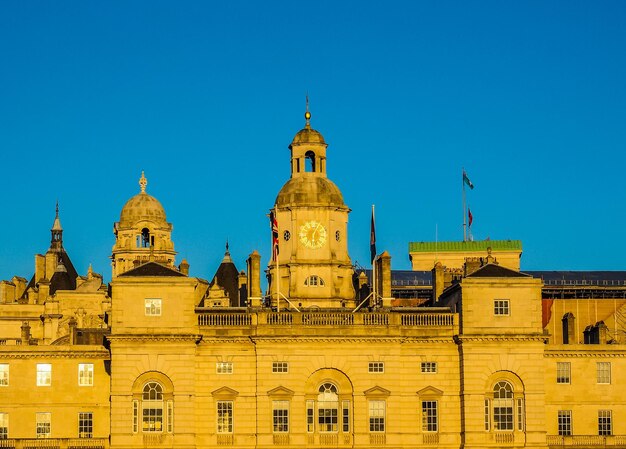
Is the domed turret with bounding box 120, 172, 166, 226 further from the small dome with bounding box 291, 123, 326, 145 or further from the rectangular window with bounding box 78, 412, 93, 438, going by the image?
the rectangular window with bounding box 78, 412, 93, 438

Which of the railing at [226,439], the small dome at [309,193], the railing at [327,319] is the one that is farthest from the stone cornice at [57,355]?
the small dome at [309,193]

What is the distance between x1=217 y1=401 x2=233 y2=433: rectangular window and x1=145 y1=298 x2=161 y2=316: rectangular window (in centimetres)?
629

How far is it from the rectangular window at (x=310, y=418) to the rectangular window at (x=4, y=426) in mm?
17384

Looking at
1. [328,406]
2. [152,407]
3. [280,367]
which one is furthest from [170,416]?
[328,406]

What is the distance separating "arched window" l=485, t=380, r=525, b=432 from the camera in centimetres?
9675

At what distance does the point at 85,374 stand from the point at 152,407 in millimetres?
5435

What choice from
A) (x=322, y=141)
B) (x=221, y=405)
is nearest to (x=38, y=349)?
(x=221, y=405)

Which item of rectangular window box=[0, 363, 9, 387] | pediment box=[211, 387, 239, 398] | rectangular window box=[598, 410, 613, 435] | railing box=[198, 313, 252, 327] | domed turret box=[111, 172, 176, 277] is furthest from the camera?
A: domed turret box=[111, 172, 176, 277]

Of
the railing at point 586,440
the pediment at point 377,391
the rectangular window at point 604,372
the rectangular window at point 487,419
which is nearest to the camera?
the rectangular window at point 487,419

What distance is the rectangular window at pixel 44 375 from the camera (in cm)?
9812

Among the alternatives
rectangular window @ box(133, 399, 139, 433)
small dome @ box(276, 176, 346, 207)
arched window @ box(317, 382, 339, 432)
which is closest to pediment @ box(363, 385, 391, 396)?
arched window @ box(317, 382, 339, 432)

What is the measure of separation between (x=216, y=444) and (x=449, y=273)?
39167 millimetres

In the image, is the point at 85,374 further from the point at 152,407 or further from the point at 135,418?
the point at 152,407

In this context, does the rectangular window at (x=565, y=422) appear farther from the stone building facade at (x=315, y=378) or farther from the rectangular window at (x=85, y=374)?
the rectangular window at (x=85, y=374)
